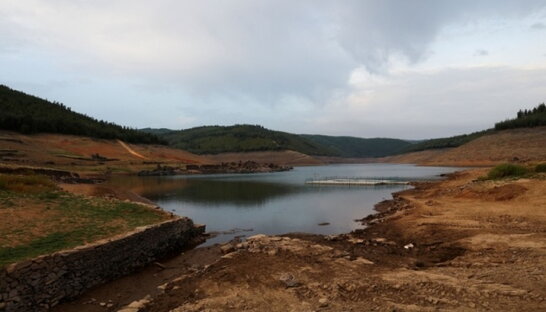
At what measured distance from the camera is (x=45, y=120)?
88625 millimetres

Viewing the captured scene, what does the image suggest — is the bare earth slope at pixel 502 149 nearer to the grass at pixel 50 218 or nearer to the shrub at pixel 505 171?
the shrub at pixel 505 171

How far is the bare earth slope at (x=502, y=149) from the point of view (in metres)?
82.8

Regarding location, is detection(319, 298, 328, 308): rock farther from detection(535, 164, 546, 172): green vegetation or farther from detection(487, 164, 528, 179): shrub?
detection(535, 164, 546, 172): green vegetation

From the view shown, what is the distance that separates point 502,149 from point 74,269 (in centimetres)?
10279

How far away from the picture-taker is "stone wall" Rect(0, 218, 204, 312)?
9281mm

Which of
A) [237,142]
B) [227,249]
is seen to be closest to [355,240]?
[227,249]

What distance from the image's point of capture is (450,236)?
48.8 feet

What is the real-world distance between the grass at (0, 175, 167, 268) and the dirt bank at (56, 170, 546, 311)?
6.25 ft

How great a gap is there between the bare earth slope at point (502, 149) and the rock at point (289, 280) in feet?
267

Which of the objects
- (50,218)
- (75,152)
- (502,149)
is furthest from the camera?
(502,149)

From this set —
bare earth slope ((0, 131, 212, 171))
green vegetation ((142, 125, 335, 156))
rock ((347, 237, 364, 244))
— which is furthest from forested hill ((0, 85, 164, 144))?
rock ((347, 237, 364, 244))

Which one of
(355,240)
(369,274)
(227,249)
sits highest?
→ (369,274)

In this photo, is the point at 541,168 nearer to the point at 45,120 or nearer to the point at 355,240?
the point at 355,240

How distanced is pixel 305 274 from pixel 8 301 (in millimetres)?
7378
